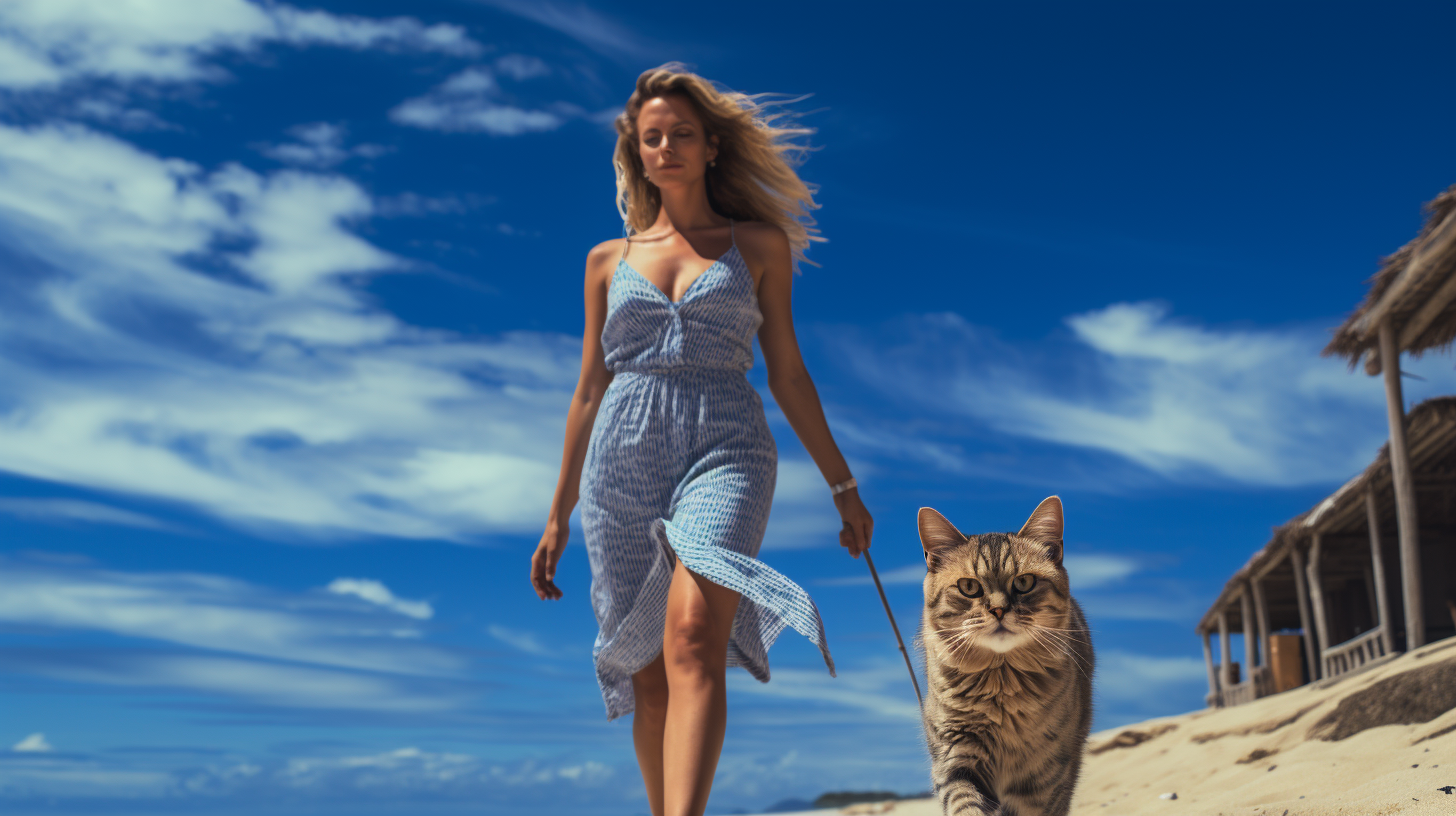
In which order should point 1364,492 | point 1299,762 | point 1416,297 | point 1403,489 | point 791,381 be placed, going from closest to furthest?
point 791,381, point 1299,762, point 1416,297, point 1403,489, point 1364,492

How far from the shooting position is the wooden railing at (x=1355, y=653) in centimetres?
1456

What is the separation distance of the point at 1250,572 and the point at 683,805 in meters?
18.2

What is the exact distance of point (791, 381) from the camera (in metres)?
4.21

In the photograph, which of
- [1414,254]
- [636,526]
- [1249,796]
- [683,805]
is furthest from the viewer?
[1414,254]

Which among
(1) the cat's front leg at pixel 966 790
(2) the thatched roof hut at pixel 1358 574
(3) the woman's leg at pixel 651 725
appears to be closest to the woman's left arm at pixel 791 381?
(3) the woman's leg at pixel 651 725

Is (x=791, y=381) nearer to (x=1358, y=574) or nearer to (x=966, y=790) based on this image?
(x=966, y=790)

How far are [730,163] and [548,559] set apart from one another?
5.95 ft

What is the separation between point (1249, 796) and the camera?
4.93 meters

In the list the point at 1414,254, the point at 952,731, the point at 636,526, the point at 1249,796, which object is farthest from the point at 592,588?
the point at 1414,254

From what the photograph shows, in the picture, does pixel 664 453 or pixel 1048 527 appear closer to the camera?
pixel 1048 527

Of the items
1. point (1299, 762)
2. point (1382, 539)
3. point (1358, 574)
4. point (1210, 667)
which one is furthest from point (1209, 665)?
point (1299, 762)

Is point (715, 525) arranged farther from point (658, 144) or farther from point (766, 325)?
point (658, 144)

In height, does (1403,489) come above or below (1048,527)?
above

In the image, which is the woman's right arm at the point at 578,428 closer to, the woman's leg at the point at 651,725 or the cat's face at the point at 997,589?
the woman's leg at the point at 651,725
